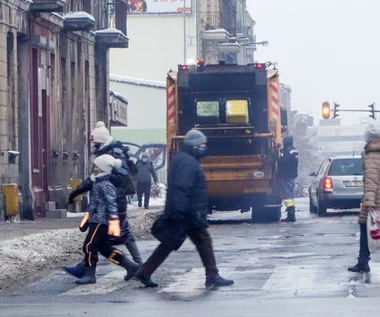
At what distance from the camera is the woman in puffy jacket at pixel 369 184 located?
13664 millimetres

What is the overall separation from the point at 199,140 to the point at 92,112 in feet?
76.6

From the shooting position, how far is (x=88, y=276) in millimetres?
13508

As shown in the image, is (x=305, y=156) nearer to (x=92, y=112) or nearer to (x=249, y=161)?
(x=92, y=112)

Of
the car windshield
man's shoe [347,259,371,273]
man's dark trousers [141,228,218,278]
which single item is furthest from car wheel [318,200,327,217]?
man's dark trousers [141,228,218,278]

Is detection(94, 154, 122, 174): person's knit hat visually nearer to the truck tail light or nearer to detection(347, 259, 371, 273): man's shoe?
detection(347, 259, 371, 273): man's shoe

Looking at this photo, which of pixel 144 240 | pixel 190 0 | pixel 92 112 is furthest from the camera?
pixel 190 0

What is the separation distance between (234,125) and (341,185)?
13.8 feet

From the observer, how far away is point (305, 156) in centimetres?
11475

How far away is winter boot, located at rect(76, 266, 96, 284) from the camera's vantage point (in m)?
13.5

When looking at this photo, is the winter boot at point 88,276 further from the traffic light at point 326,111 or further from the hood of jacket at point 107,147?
the traffic light at point 326,111

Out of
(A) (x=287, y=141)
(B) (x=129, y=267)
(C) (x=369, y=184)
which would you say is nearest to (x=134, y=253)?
(B) (x=129, y=267)

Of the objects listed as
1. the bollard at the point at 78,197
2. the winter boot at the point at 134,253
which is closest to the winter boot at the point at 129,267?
the winter boot at the point at 134,253

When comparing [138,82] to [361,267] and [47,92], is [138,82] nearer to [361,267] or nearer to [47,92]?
[47,92]

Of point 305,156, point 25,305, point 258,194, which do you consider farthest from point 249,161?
point 305,156
